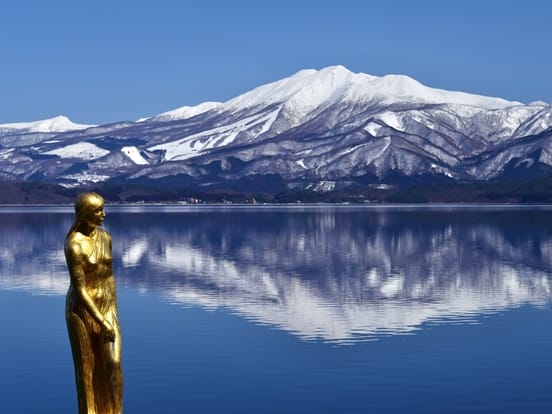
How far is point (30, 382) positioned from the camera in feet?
131

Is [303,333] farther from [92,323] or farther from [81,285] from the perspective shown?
[81,285]

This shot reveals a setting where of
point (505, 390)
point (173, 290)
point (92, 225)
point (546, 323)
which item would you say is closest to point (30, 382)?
point (505, 390)

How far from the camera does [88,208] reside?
19.0m

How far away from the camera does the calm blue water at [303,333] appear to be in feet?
124

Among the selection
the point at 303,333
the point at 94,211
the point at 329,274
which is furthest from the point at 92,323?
the point at 329,274

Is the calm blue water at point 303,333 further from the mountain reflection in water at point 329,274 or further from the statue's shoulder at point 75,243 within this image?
the statue's shoulder at point 75,243

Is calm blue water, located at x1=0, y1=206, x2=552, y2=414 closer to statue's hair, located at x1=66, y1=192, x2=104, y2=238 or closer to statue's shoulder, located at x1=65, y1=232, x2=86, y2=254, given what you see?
statue's shoulder, located at x1=65, y1=232, x2=86, y2=254

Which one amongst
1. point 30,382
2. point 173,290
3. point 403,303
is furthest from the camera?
point 173,290

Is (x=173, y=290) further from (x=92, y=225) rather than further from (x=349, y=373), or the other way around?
(x=92, y=225)

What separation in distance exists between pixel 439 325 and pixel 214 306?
49.2 feet

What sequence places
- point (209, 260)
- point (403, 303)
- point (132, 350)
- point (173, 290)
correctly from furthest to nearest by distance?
point (209, 260) < point (173, 290) < point (403, 303) < point (132, 350)

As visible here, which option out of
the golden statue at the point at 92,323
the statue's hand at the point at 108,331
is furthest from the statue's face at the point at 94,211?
the statue's hand at the point at 108,331

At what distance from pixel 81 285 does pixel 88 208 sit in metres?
1.34

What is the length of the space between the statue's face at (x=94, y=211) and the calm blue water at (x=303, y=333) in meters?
17.7
